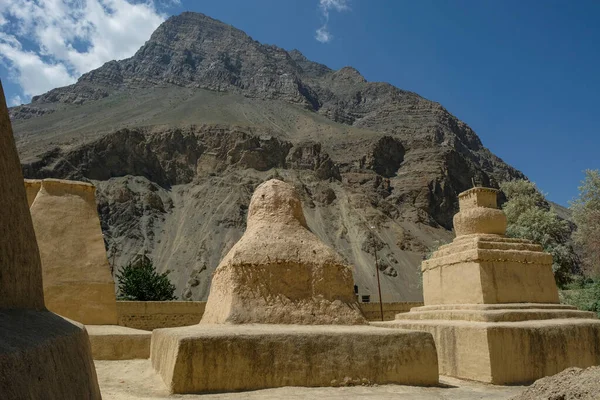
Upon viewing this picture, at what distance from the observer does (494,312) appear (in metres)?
10.5

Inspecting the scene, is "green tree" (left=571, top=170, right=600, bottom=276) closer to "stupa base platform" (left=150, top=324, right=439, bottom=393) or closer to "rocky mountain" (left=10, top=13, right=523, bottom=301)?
"rocky mountain" (left=10, top=13, right=523, bottom=301)

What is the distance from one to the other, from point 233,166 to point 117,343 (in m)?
51.4

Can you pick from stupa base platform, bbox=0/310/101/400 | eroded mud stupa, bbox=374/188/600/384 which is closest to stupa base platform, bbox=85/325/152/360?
eroded mud stupa, bbox=374/188/600/384

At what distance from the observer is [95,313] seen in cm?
1212

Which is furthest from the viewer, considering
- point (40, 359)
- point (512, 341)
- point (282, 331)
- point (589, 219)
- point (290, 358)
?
point (589, 219)

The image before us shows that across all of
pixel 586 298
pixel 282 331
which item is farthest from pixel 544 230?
pixel 282 331

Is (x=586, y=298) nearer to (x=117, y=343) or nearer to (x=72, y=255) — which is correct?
(x=117, y=343)

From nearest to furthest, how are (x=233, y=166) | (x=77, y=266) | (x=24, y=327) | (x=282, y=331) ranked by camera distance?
1. (x=24, y=327)
2. (x=282, y=331)
3. (x=77, y=266)
4. (x=233, y=166)

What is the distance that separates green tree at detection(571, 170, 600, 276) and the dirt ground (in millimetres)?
15106

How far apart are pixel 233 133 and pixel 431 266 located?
53.5 meters

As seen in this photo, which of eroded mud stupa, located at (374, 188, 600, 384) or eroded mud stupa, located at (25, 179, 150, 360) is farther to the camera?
eroded mud stupa, located at (25, 179, 150, 360)

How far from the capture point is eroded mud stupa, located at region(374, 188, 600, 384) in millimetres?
10070

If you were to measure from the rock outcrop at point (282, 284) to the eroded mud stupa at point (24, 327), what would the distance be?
17.8 ft

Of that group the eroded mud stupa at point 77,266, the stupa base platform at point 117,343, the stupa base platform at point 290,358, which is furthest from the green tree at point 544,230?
the eroded mud stupa at point 77,266
